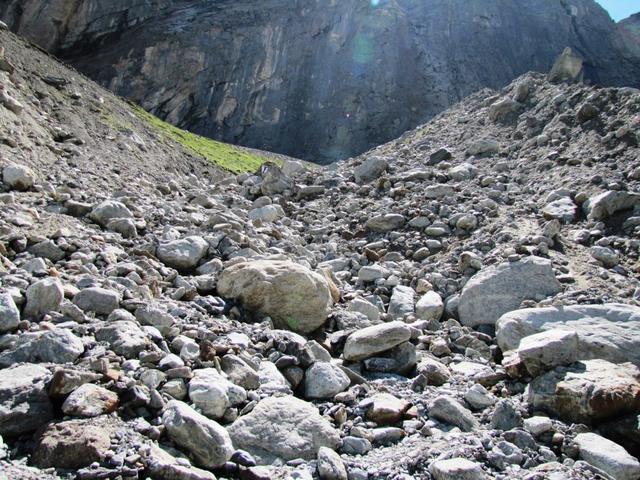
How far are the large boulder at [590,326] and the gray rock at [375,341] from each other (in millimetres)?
1463

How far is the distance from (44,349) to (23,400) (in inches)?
23.6

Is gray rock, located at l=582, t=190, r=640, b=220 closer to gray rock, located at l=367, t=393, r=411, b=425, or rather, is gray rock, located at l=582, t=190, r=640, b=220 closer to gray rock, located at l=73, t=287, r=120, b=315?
gray rock, located at l=367, t=393, r=411, b=425

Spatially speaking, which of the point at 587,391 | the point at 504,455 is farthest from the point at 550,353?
the point at 504,455

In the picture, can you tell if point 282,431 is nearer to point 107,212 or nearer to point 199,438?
point 199,438

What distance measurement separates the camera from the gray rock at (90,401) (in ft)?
11.2

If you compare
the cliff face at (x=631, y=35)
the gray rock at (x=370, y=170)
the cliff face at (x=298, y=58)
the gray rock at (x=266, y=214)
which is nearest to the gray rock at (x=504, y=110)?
the gray rock at (x=370, y=170)

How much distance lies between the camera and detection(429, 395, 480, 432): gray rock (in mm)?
4352

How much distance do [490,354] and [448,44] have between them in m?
73.6

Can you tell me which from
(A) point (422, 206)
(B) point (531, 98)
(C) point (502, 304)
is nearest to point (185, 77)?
(B) point (531, 98)

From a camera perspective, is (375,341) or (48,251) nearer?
(375,341)

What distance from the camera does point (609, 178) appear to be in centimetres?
1027

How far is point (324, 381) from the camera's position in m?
4.79

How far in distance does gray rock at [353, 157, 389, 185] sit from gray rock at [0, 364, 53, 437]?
1236 cm

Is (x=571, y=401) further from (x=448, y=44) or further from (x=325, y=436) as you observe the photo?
(x=448, y=44)
